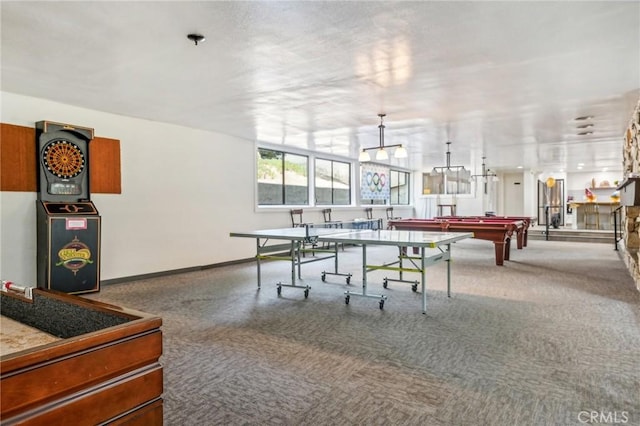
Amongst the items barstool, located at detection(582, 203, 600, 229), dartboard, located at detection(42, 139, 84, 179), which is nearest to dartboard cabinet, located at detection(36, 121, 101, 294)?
dartboard, located at detection(42, 139, 84, 179)

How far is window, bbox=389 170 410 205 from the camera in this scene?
46.1 feet

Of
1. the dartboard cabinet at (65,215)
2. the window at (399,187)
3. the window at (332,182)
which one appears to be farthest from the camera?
the window at (399,187)

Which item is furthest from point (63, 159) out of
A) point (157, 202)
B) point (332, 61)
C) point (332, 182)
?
point (332, 182)

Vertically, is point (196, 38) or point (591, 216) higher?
point (196, 38)

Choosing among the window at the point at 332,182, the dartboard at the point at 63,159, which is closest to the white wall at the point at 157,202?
the dartboard at the point at 63,159

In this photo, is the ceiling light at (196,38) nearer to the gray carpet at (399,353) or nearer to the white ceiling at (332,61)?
the white ceiling at (332,61)

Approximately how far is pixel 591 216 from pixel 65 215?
51.9 feet

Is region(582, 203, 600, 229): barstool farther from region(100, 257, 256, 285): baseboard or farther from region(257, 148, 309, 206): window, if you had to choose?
region(100, 257, 256, 285): baseboard

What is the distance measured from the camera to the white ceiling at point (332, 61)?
2854mm

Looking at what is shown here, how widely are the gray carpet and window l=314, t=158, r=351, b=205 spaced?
→ 5.05 m

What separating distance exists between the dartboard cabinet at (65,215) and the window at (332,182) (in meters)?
5.99

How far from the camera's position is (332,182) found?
36.1ft

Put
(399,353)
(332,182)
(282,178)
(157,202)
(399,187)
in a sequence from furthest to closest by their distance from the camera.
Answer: (399,187) → (332,182) → (282,178) → (157,202) → (399,353)

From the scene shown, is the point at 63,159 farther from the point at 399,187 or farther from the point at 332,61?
the point at 399,187
